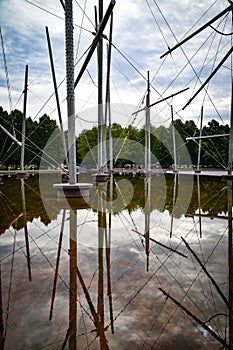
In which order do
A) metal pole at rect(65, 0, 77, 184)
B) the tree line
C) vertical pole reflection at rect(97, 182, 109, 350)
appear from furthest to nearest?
the tree line, metal pole at rect(65, 0, 77, 184), vertical pole reflection at rect(97, 182, 109, 350)

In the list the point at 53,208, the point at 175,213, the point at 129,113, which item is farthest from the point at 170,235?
the point at 129,113

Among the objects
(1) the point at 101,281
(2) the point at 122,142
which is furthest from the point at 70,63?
(2) the point at 122,142

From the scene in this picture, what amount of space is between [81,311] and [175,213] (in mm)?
4870

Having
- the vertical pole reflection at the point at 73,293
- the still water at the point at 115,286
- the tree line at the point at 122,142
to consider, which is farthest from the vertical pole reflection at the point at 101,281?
the tree line at the point at 122,142

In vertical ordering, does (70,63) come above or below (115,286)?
above

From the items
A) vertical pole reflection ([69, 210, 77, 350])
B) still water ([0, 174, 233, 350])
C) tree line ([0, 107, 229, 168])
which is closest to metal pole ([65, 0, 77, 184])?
still water ([0, 174, 233, 350])

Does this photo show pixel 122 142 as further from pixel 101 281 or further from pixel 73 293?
pixel 73 293

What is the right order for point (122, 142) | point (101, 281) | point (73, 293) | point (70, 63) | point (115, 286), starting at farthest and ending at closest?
point (122, 142), point (70, 63), point (101, 281), point (115, 286), point (73, 293)

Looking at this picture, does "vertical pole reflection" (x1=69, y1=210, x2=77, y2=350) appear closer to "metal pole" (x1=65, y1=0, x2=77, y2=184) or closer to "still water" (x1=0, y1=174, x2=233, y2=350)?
"still water" (x1=0, y1=174, x2=233, y2=350)

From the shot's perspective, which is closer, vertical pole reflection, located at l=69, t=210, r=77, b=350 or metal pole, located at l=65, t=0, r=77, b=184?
vertical pole reflection, located at l=69, t=210, r=77, b=350

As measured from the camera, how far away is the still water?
198 cm

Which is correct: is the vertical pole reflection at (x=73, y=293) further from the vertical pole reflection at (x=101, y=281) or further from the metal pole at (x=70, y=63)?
the metal pole at (x=70, y=63)

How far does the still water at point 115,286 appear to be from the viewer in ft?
6.50

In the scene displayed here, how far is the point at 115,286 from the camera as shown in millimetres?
2748
